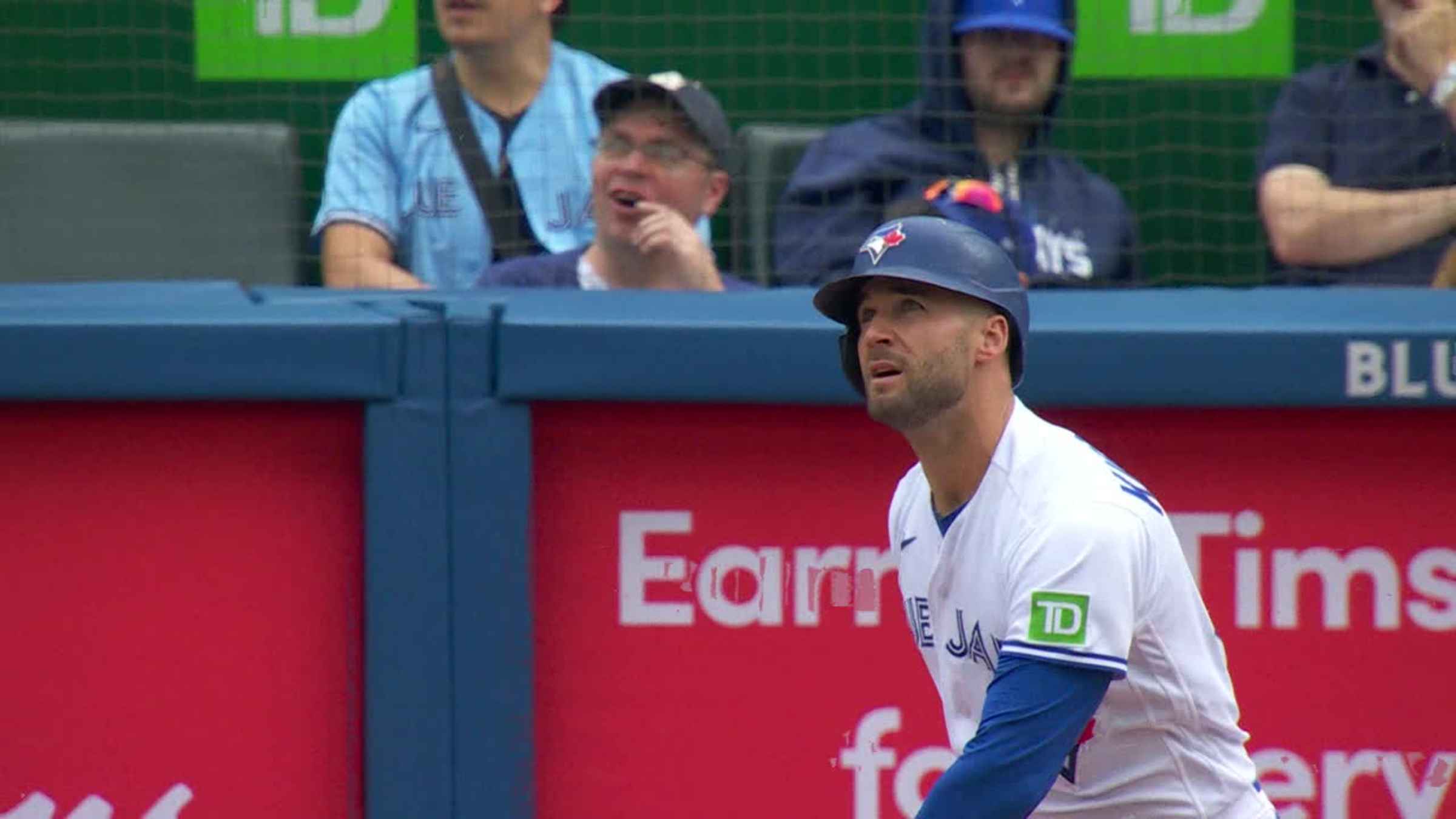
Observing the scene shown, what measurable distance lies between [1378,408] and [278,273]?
2566 millimetres

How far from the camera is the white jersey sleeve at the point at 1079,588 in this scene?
279 cm

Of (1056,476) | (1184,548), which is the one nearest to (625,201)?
(1184,548)

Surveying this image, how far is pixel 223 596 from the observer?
427 centimetres

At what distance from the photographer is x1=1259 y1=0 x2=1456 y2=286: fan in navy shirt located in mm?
5031

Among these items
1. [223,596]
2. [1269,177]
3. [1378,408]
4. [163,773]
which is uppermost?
[1269,177]

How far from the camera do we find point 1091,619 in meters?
2.80

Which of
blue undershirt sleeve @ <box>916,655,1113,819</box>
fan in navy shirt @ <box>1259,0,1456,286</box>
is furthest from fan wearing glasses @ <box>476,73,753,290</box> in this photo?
blue undershirt sleeve @ <box>916,655,1113,819</box>

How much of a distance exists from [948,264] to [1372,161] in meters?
2.56

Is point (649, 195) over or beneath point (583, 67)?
beneath

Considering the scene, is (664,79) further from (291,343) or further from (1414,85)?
(1414,85)

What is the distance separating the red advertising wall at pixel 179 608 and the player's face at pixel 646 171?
930 millimetres

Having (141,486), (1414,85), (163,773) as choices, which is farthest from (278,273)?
(1414,85)

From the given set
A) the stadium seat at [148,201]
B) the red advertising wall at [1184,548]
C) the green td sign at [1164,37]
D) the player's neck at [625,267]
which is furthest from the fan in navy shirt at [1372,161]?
the stadium seat at [148,201]

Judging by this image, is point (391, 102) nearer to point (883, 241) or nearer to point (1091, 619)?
point (883, 241)
